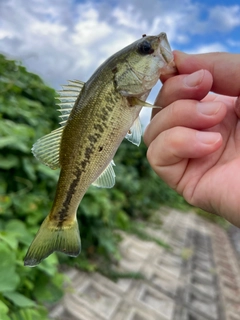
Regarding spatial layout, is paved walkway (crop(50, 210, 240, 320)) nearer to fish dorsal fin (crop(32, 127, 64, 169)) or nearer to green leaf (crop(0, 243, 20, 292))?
green leaf (crop(0, 243, 20, 292))

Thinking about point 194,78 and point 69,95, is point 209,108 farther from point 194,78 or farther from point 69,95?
point 69,95

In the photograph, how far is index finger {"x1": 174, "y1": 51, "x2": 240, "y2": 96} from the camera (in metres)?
1.42

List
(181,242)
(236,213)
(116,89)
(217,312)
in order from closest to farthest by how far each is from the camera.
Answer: (116,89)
(236,213)
(217,312)
(181,242)

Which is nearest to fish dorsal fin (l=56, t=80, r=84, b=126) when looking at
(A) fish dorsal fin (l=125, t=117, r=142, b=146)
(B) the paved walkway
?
(A) fish dorsal fin (l=125, t=117, r=142, b=146)

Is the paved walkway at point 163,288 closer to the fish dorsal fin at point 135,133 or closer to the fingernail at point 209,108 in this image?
the fish dorsal fin at point 135,133

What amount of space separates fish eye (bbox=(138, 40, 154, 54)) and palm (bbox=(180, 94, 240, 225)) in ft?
1.59

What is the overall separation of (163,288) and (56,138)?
3641 millimetres

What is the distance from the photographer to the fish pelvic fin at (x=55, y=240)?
112 cm

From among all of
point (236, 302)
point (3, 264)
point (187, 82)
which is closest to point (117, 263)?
point (236, 302)

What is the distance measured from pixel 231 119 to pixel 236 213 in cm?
45

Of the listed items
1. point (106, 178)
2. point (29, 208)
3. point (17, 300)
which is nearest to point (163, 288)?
point (29, 208)

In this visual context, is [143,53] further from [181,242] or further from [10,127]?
[181,242]

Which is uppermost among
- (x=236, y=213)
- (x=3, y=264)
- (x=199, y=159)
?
(x=199, y=159)

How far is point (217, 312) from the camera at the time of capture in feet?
14.2
